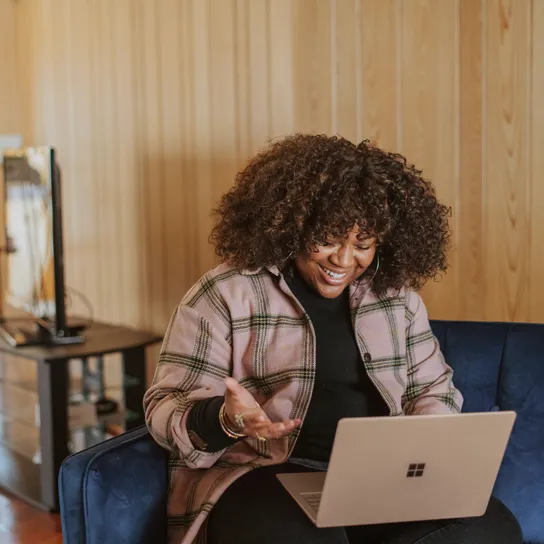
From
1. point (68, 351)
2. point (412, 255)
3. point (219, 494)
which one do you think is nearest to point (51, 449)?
point (68, 351)

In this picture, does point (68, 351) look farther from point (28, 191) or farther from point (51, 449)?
point (28, 191)

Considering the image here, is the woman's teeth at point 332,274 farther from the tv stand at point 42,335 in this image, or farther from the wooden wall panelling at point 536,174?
the tv stand at point 42,335

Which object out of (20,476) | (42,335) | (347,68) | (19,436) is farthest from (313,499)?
(19,436)

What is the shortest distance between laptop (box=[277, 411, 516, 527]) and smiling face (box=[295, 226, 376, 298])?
429 millimetres

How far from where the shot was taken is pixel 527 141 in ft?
6.18

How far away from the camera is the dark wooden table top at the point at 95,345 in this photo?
2.45 meters

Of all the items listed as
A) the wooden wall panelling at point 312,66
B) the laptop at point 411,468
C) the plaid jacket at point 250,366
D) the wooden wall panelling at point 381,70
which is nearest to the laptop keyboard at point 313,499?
the laptop at point 411,468

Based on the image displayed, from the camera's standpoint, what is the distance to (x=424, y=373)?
162cm

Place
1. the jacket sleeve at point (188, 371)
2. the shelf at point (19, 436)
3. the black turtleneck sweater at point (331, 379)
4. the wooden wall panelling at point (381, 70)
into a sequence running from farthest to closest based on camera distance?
the shelf at point (19, 436) → the wooden wall panelling at point (381, 70) → the black turtleneck sweater at point (331, 379) → the jacket sleeve at point (188, 371)

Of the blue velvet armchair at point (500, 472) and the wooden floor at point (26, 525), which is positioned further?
the wooden floor at point (26, 525)

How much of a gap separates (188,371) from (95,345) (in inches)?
47.7

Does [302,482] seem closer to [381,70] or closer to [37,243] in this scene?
[381,70]

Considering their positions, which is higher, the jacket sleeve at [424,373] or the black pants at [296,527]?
the jacket sleeve at [424,373]

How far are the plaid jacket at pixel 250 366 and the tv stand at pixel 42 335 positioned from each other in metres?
1.22
